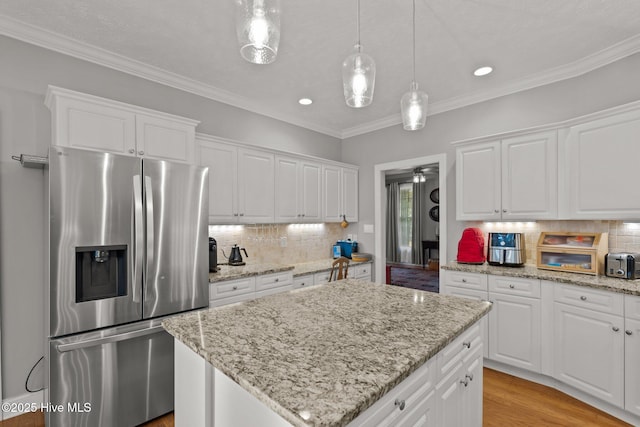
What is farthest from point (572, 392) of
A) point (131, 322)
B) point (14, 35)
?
point (14, 35)

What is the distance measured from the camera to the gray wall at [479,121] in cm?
268

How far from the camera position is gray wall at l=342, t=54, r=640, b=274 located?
2682 mm

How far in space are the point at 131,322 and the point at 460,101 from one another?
12.8 ft

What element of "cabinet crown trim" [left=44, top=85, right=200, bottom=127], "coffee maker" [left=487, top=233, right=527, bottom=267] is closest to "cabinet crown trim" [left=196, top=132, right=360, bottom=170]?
"cabinet crown trim" [left=44, top=85, right=200, bottom=127]

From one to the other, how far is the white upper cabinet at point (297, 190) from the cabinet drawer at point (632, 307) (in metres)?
3.03

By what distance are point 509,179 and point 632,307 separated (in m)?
1.37

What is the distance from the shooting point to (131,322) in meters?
2.14

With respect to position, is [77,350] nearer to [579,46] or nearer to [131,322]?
[131,322]

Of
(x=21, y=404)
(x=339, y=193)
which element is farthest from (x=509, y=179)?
(x=21, y=404)

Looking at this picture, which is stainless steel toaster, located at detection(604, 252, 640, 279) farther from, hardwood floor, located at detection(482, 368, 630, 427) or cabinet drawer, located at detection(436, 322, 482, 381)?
cabinet drawer, located at detection(436, 322, 482, 381)

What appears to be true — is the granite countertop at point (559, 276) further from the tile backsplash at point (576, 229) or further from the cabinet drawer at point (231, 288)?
the cabinet drawer at point (231, 288)

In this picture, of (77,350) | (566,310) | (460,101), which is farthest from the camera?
(460,101)

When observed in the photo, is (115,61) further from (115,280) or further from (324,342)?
(324,342)

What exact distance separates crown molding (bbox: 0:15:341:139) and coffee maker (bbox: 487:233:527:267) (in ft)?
9.95
